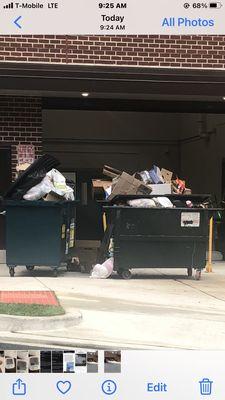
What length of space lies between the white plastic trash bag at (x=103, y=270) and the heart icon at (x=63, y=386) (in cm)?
527

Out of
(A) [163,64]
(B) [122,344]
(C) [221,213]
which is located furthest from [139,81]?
(B) [122,344]

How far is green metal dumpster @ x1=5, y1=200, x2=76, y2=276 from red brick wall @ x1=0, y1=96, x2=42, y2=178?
2630mm

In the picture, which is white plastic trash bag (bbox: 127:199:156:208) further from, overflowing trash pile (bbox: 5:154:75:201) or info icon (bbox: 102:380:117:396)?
info icon (bbox: 102:380:117:396)

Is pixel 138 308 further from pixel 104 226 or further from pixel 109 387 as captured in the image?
pixel 104 226

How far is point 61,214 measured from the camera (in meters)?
9.20

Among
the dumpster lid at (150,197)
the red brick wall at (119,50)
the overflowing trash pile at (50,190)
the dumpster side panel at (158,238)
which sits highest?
the red brick wall at (119,50)

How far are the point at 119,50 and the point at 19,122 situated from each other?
2.35 m

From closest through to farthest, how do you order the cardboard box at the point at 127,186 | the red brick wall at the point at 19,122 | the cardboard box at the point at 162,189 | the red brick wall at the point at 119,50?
the cardboard box at the point at 127,186
the cardboard box at the point at 162,189
the red brick wall at the point at 119,50
the red brick wall at the point at 19,122

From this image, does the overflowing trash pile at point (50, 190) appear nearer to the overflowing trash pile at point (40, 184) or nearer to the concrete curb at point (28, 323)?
the overflowing trash pile at point (40, 184)

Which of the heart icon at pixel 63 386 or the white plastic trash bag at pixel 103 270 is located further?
the white plastic trash bag at pixel 103 270

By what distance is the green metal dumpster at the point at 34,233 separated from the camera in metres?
9.08

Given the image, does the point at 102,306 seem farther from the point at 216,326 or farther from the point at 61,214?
the point at 61,214

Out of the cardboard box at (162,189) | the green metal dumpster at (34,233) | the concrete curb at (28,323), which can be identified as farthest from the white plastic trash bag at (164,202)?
the concrete curb at (28,323)
